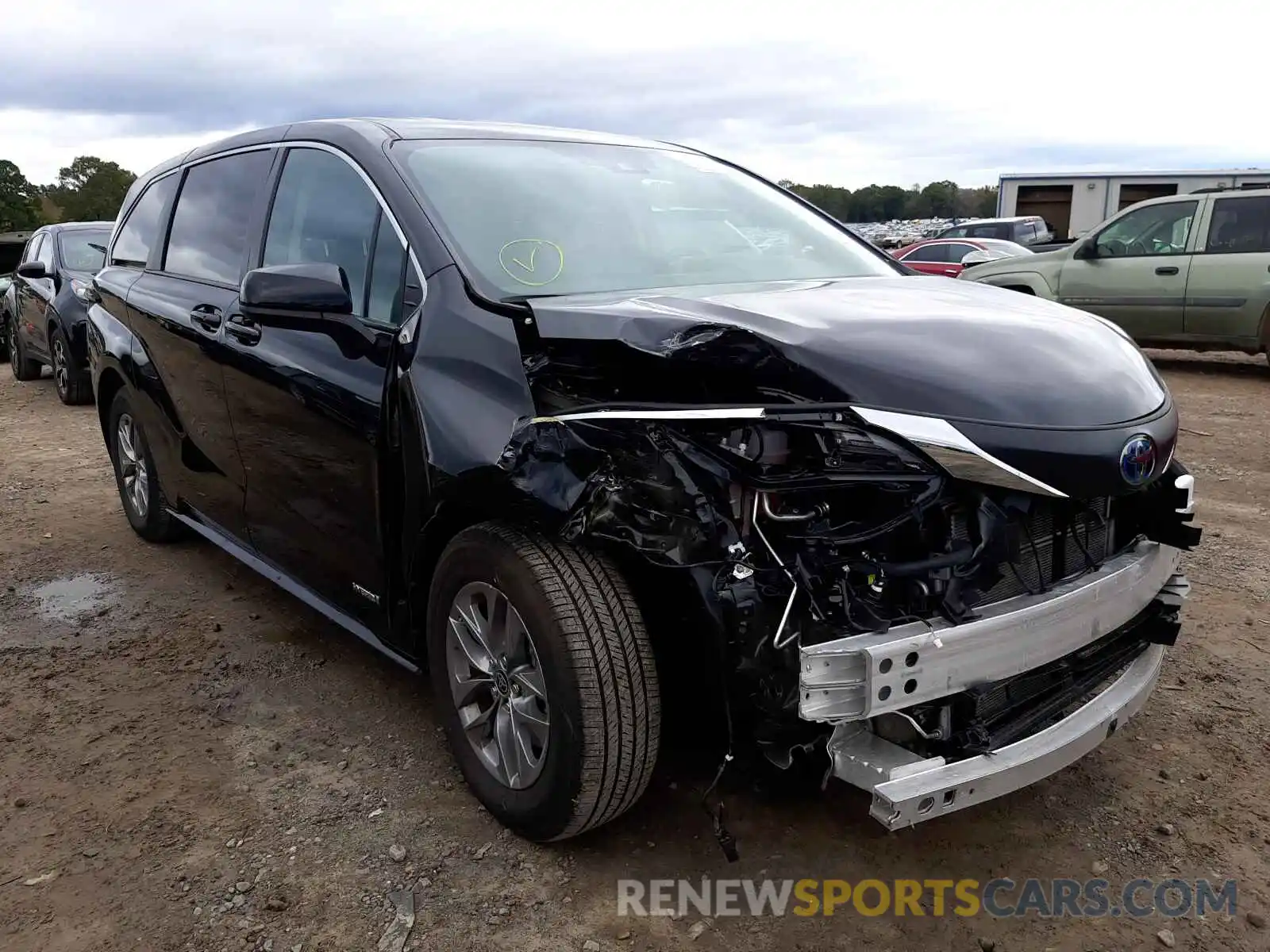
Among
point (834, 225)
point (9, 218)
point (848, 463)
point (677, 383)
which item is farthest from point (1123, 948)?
point (9, 218)

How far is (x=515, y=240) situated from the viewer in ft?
9.18

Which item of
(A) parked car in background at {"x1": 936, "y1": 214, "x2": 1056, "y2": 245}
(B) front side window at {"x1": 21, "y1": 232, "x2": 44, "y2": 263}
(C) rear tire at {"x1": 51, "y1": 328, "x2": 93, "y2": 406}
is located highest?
(B) front side window at {"x1": 21, "y1": 232, "x2": 44, "y2": 263}

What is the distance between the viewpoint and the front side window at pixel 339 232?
2812 mm

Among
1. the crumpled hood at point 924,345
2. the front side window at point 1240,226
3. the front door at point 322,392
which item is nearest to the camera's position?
the crumpled hood at point 924,345

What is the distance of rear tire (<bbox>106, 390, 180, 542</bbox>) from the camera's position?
15.5 ft

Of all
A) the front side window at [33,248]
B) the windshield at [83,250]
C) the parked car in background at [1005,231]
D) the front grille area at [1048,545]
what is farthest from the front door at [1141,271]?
the front side window at [33,248]

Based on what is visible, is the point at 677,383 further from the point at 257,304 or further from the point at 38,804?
the point at 38,804

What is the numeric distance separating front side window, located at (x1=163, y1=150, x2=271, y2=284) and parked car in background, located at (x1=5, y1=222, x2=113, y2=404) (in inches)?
212

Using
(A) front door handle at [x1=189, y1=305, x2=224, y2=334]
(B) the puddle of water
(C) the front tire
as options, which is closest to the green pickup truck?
(A) front door handle at [x1=189, y1=305, x2=224, y2=334]

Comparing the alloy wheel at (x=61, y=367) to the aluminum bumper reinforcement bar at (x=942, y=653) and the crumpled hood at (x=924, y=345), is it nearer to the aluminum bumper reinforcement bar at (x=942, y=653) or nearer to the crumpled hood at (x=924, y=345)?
the crumpled hood at (x=924, y=345)

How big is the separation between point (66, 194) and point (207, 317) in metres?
62.7

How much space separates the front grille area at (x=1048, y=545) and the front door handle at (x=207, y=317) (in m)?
2.68

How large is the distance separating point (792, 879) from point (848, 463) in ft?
3.48

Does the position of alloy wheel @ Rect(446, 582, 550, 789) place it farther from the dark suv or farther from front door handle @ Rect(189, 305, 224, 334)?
front door handle @ Rect(189, 305, 224, 334)
